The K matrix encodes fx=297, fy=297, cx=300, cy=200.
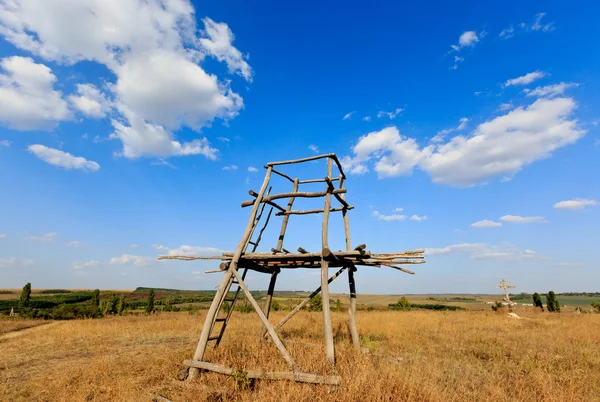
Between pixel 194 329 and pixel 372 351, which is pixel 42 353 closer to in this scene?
pixel 194 329

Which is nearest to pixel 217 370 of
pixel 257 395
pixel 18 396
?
pixel 257 395

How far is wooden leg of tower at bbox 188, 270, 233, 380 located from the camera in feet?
23.1

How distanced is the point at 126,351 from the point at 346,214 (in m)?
9.21

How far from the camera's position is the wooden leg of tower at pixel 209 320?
23.1ft

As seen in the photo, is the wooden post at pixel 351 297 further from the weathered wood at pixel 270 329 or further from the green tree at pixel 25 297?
the green tree at pixel 25 297

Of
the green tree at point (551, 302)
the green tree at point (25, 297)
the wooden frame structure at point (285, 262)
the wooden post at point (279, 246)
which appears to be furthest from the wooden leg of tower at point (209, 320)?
the green tree at point (551, 302)

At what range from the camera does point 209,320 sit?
7.62 meters

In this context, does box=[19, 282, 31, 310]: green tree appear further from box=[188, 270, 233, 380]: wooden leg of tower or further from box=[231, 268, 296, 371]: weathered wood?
box=[231, 268, 296, 371]: weathered wood

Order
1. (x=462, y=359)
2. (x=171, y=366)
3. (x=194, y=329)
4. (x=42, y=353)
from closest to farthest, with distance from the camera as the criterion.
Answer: (x=171, y=366), (x=462, y=359), (x=42, y=353), (x=194, y=329)

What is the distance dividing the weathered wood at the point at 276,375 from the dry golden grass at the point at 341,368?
0.13 meters

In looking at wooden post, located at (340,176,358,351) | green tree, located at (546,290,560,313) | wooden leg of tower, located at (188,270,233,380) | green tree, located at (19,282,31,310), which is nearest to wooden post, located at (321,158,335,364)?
wooden post, located at (340,176,358,351)

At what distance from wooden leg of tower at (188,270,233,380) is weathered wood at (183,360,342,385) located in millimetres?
213

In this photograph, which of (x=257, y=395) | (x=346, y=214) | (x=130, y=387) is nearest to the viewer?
(x=257, y=395)

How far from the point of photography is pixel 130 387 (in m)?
6.33
